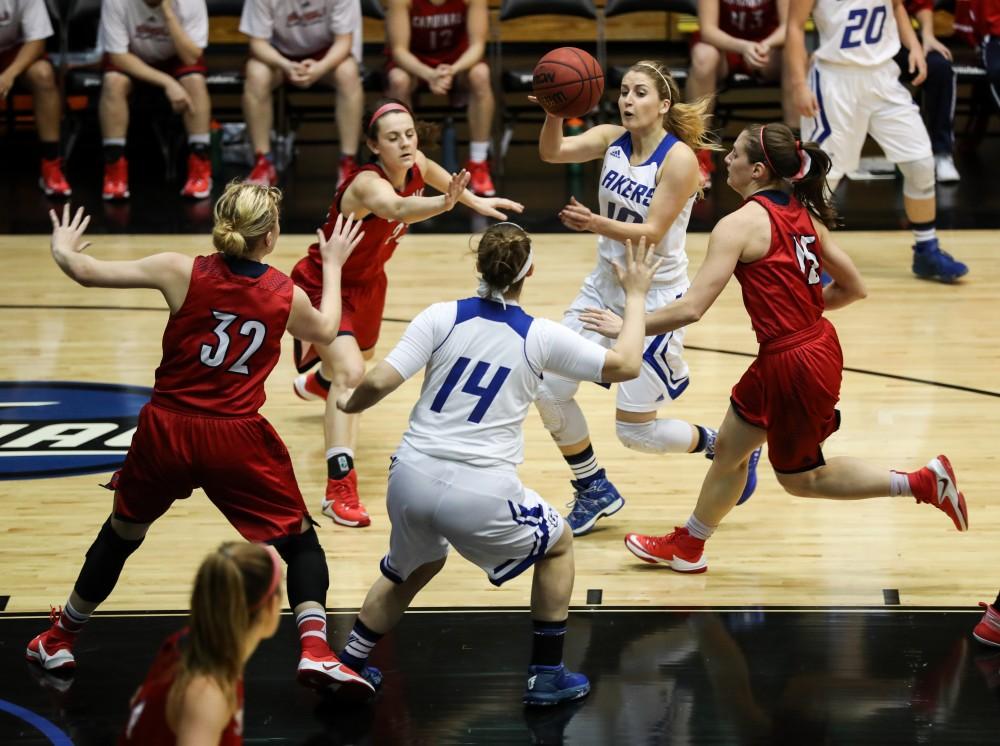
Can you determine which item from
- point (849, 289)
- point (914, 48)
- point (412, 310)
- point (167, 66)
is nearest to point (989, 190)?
point (914, 48)

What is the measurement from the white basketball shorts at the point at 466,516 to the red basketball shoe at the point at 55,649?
1078 millimetres

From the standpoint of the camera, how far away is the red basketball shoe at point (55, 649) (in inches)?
176

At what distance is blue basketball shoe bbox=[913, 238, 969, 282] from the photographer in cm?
909

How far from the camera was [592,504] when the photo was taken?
5641mm

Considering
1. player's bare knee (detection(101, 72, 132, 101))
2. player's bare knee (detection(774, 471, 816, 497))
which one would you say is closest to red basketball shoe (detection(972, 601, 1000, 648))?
player's bare knee (detection(774, 471, 816, 497))

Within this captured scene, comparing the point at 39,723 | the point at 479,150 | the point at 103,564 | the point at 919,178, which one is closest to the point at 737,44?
the point at 479,150

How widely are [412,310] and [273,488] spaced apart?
441 centimetres

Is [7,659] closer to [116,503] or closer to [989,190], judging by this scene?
[116,503]

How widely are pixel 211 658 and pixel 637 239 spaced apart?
299 cm

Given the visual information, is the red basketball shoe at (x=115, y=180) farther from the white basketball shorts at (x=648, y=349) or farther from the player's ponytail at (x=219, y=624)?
the player's ponytail at (x=219, y=624)

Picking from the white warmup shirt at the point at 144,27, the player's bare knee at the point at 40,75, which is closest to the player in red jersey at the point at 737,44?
the white warmup shirt at the point at 144,27

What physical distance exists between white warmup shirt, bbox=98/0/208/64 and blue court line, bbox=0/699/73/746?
755 cm

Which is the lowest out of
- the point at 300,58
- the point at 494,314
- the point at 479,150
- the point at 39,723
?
the point at 479,150

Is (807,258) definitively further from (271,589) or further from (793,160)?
(271,589)
